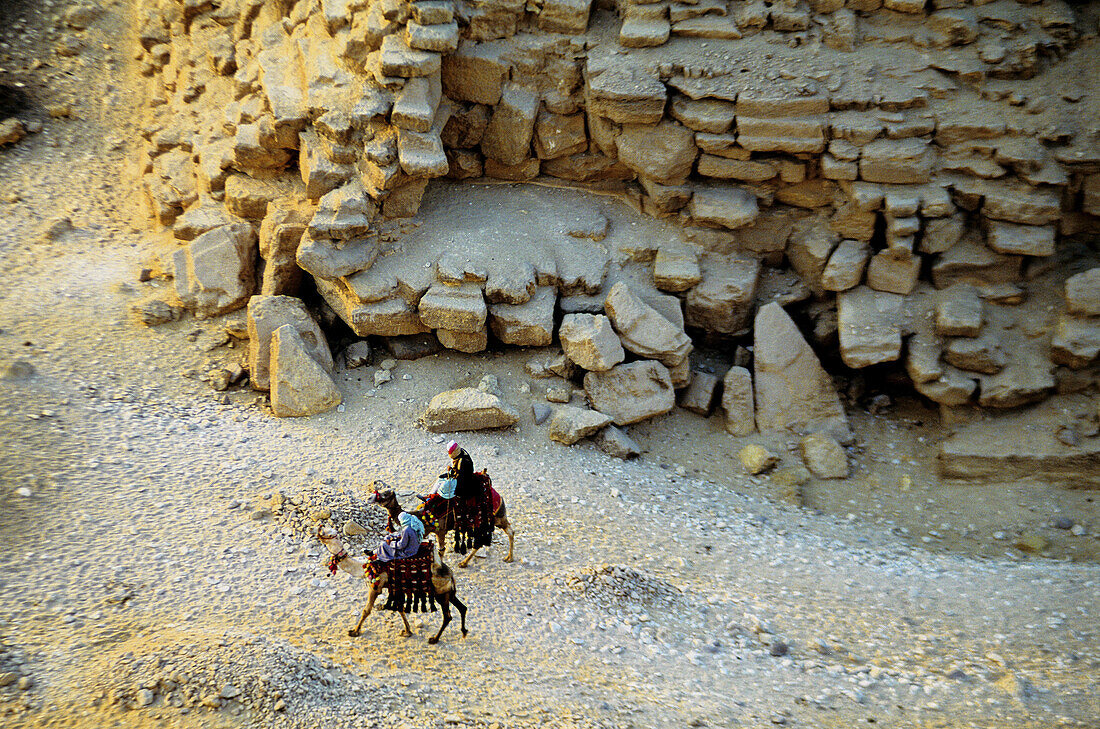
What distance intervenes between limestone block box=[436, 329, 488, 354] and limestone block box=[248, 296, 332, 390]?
1.48 meters

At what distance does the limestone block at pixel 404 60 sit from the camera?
364 inches

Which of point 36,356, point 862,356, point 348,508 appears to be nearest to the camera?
point 348,508

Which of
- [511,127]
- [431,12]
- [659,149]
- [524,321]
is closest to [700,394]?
[524,321]

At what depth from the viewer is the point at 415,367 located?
32.1ft

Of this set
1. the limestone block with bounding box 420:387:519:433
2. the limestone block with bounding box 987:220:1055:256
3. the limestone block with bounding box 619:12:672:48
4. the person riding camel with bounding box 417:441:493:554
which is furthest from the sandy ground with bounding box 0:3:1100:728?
the limestone block with bounding box 619:12:672:48

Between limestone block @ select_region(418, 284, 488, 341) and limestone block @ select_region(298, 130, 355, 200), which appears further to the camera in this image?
limestone block @ select_region(298, 130, 355, 200)

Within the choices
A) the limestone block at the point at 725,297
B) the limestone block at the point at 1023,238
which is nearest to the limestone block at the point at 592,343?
A: the limestone block at the point at 725,297

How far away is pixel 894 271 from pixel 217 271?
29.6ft

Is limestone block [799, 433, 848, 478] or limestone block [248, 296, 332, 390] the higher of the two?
limestone block [248, 296, 332, 390]

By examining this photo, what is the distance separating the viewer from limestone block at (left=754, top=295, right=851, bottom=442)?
32.1ft

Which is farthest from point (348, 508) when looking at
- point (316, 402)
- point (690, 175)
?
point (690, 175)

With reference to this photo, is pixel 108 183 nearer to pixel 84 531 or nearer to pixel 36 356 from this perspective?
pixel 36 356

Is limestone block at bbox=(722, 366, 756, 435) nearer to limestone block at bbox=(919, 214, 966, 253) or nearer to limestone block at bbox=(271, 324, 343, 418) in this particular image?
limestone block at bbox=(919, 214, 966, 253)

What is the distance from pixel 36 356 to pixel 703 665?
808cm
